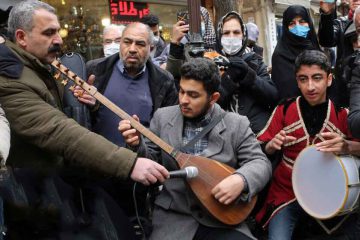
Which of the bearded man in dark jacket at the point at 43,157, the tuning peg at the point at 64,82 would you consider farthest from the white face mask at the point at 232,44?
the bearded man in dark jacket at the point at 43,157

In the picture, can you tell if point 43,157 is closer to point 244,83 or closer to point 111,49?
point 244,83

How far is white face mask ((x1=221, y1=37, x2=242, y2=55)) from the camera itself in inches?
162

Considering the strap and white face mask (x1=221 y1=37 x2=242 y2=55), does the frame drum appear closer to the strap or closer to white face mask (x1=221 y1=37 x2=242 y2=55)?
the strap

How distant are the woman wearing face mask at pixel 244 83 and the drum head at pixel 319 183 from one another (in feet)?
2.11

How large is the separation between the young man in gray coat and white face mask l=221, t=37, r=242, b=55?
1.00m

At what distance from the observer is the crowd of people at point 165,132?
2441mm

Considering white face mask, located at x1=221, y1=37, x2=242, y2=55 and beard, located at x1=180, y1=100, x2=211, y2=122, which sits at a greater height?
white face mask, located at x1=221, y1=37, x2=242, y2=55

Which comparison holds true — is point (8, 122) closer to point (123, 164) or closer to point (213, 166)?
point (123, 164)

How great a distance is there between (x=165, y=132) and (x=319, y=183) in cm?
110

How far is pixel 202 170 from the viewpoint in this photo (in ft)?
9.66

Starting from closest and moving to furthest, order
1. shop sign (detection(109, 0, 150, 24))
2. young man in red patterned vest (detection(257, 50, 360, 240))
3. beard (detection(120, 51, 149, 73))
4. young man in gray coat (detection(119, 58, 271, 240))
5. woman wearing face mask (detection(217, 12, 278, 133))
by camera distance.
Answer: young man in gray coat (detection(119, 58, 271, 240)) < young man in red patterned vest (detection(257, 50, 360, 240)) < beard (detection(120, 51, 149, 73)) < woman wearing face mask (detection(217, 12, 278, 133)) < shop sign (detection(109, 0, 150, 24))

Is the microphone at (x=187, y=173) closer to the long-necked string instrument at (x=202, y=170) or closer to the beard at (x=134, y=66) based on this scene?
the long-necked string instrument at (x=202, y=170)

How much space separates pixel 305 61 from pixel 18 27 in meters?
1.95

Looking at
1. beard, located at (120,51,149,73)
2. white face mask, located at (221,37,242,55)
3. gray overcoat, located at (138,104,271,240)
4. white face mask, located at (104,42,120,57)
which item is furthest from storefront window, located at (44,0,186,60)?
gray overcoat, located at (138,104,271,240)
